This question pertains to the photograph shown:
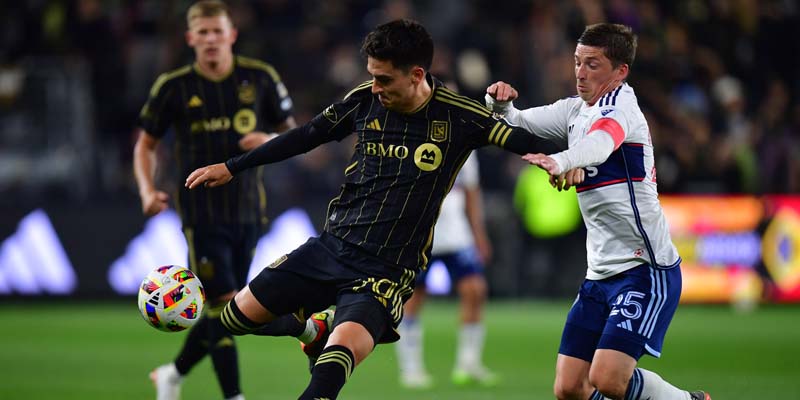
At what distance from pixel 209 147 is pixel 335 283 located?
222 centimetres

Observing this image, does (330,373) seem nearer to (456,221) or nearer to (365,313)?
(365,313)

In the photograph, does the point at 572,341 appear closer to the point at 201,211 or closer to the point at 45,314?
the point at 201,211

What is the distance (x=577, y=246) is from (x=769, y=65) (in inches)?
207

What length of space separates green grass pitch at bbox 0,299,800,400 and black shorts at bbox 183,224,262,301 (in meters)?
1.47

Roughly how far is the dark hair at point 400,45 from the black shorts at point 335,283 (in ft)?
3.26

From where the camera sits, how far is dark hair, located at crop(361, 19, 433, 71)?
584cm

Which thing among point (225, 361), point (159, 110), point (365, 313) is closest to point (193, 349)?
point (225, 361)

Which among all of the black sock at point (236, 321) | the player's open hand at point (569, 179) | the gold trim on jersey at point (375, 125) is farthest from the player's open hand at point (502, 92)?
the black sock at point (236, 321)

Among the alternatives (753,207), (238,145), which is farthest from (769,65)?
(238,145)

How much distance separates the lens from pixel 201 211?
7.86 meters

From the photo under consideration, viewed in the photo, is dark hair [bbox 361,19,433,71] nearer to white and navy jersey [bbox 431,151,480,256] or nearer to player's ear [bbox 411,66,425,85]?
player's ear [bbox 411,66,425,85]

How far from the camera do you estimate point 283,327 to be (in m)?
6.48

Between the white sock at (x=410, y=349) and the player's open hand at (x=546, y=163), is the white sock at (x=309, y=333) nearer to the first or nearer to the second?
the player's open hand at (x=546, y=163)

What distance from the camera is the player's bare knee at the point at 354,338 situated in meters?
5.70
